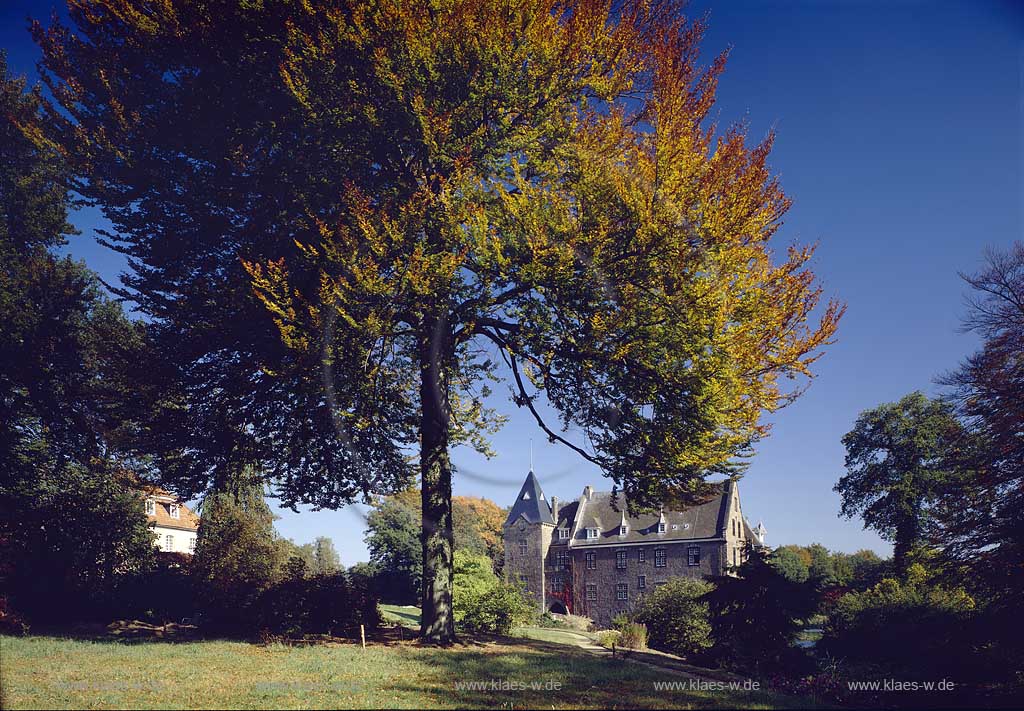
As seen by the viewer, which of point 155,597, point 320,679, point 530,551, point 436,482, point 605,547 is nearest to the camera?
point 320,679

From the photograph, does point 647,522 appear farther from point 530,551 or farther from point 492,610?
point 492,610

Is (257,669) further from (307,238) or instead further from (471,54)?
(471,54)

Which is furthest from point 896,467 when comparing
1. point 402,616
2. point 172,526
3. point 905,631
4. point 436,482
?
point 172,526

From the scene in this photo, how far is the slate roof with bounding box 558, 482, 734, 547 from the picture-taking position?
2291 inches

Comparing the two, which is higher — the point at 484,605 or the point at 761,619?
the point at 761,619

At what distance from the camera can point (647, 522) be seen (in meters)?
61.8

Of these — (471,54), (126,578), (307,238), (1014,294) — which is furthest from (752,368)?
(126,578)

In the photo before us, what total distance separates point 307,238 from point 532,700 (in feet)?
38.2

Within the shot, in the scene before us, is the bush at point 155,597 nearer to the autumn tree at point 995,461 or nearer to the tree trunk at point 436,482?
the tree trunk at point 436,482

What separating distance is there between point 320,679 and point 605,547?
55.0 m

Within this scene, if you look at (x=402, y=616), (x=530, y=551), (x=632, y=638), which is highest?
(x=530, y=551)

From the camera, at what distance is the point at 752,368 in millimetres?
13977

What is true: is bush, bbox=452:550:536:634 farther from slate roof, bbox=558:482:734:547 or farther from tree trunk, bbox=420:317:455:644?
slate roof, bbox=558:482:734:547

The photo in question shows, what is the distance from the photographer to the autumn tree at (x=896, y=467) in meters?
49.3
